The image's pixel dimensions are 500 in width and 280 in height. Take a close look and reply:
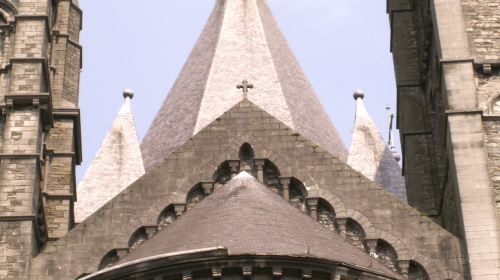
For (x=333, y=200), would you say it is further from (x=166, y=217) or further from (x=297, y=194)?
(x=166, y=217)

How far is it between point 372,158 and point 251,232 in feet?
56.2

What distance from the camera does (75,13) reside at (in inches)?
1278

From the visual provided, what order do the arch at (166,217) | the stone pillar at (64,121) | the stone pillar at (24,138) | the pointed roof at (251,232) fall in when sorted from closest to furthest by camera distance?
1. the pointed roof at (251,232)
2. the stone pillar at (24,138)
3. the arch at (166,217)
4. the stone pillar at (64,121)

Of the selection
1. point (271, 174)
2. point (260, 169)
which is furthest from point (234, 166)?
point (271, 174)

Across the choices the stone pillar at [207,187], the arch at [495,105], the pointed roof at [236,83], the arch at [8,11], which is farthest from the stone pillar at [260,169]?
the pointed roof at [236,83]

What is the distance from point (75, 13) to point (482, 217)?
12817mm

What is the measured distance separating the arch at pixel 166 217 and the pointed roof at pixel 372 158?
1303cm

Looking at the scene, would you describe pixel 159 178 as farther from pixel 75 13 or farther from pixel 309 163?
pixel 75 13

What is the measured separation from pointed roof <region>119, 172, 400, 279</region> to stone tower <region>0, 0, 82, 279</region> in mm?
2377

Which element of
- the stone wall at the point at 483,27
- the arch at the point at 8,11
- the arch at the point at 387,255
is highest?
the arch at the point at 8,11

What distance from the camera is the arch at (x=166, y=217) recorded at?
23641mm

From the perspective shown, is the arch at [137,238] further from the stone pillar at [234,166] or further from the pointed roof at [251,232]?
the stone pillar at [234,166]

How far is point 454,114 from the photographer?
79.8 ft

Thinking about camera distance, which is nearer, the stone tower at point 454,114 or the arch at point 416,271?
the arch at point 416,271
